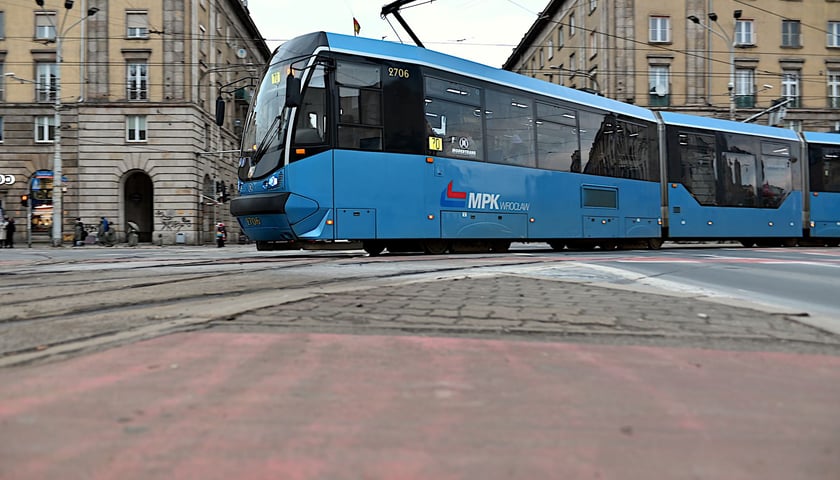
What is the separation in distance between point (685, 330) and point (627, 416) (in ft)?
5.87

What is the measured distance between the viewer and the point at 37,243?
3269 cm

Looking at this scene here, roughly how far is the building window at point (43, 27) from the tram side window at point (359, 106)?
30.7 meters

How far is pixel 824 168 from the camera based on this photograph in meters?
18.9

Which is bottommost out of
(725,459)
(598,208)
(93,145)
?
(725,459)

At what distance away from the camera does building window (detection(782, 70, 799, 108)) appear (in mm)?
38094

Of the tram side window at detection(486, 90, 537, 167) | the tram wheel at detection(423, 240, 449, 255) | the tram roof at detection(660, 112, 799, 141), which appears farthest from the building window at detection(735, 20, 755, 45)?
the tram wheel at detection(423, 240, 449, 255)

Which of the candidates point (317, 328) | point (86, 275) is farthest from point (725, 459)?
point (86, 275)

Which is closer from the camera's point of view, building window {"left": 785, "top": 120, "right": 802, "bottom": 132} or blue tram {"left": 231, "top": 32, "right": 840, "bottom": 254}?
blue tram {"left": 231, "top": 32, "right": 840, "bottom": 254}

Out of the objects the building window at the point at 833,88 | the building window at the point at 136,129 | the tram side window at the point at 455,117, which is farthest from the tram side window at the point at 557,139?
the building window at the point at 833,88

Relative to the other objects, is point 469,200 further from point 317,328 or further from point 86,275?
point 317,328

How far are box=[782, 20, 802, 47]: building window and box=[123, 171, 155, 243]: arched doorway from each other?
4070cm

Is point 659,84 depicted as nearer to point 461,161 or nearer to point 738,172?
point 738,172

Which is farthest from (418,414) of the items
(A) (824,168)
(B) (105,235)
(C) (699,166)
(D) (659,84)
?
(D) (659,84)

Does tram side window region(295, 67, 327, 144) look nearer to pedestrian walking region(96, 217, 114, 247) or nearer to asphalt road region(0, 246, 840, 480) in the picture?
asphalt road region(0, 246, 840, 480)
